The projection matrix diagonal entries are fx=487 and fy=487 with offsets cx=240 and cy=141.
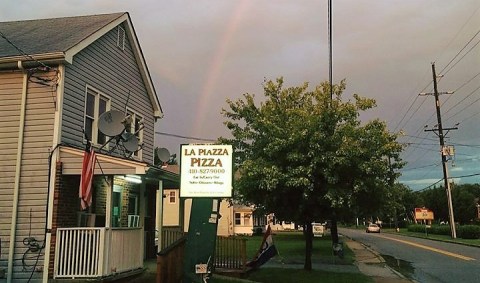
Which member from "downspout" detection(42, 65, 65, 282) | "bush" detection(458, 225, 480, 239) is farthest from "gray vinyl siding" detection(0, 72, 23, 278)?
"bush" detection(458, 225, 480, 239)

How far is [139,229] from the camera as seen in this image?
13.5 meters

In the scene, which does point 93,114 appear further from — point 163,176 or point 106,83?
point 163,176

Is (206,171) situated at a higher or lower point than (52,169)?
lower

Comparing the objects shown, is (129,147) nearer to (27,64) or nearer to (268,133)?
(27,64)

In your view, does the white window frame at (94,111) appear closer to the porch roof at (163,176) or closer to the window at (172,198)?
the porch roof at (163,176)

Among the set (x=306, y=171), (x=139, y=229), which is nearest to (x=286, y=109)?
(x=306, y=171)

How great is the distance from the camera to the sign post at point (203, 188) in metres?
11.6

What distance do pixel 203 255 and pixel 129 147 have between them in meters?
4.70

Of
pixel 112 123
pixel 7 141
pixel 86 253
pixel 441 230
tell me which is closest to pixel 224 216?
pixel 441 230

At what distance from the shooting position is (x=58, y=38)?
1453cm

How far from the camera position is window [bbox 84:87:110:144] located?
14422mm

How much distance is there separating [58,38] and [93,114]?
247cm

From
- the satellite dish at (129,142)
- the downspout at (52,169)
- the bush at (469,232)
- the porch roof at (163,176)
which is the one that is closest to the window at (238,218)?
the bush at (469,232)

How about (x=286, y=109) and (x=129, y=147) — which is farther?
(x=286, y=109)
